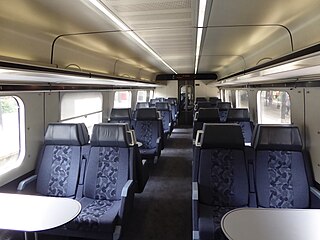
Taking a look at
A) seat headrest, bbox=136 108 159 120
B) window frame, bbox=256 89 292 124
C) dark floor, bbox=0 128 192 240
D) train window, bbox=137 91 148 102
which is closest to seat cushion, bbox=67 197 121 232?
dark floor, bbox=0 128 192 240

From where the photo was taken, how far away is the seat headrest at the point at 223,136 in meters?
2.96

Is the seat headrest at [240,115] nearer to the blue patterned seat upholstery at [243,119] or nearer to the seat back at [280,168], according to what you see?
the blue patterned seat upholstery at [243,119]

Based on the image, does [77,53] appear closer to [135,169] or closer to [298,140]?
[135,169]

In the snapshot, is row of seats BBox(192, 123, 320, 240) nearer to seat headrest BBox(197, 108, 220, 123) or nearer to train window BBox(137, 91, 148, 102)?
seat headrest BBox(197, 108, 220, 123)

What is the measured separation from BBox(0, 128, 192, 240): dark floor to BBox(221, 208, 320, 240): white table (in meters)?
1.47

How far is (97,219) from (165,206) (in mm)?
1480

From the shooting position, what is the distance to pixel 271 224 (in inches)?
65.7

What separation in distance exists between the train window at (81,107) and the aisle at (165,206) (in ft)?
5.29

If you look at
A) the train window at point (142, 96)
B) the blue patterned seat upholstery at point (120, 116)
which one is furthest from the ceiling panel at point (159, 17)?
the train window at point (142, 96)

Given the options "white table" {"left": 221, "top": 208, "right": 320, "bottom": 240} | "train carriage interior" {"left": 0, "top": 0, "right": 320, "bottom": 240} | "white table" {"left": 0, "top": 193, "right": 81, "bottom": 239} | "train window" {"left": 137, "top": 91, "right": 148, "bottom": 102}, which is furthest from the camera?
"train window" {"left": 137, "top": 91, "right": 148, "bottom": 102}

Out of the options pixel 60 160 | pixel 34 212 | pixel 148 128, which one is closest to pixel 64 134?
pixel 60 160

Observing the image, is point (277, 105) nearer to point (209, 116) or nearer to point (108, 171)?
point (209, 116)

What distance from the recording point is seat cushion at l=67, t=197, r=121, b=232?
261 centimetres

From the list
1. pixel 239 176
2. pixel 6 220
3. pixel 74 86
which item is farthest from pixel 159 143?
pixel 6 220
